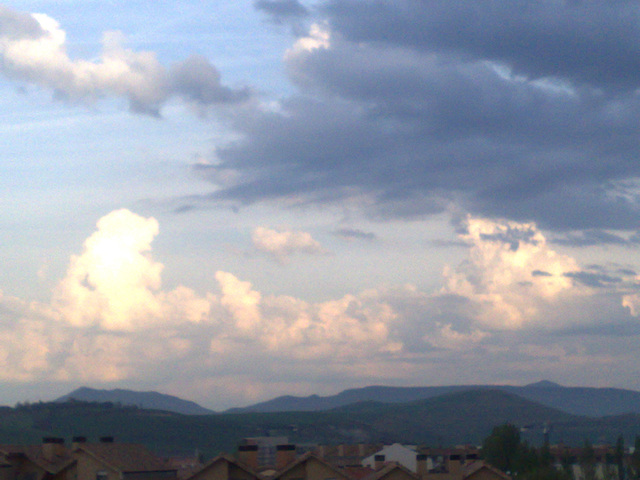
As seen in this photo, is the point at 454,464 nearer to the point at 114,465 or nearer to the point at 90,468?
the point at 114,465

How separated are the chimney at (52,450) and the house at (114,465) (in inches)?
296

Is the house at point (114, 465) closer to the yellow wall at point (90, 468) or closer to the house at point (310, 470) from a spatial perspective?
the yellow wall at point (90, 468)

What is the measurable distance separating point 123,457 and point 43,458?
1076 cm

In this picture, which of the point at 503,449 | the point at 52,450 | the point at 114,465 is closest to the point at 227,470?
the point at 114,465

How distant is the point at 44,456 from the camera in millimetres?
79625

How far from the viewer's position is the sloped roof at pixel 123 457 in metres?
70.8

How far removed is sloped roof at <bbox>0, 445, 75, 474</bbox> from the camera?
74062mm

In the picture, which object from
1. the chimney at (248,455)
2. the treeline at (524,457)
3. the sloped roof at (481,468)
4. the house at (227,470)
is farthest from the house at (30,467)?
the treeline at (524,457)

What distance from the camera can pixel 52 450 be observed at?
260 ft

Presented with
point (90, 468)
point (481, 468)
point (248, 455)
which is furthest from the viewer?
point (481, 468)

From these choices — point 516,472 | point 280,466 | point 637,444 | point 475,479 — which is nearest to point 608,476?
point 516,472

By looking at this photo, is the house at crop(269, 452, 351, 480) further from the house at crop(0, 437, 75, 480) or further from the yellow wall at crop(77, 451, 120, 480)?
the house at crop(0, 437, 75, 480)

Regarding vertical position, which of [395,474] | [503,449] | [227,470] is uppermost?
[227,470]

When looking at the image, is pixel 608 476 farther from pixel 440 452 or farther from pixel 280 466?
pixel 280 466
